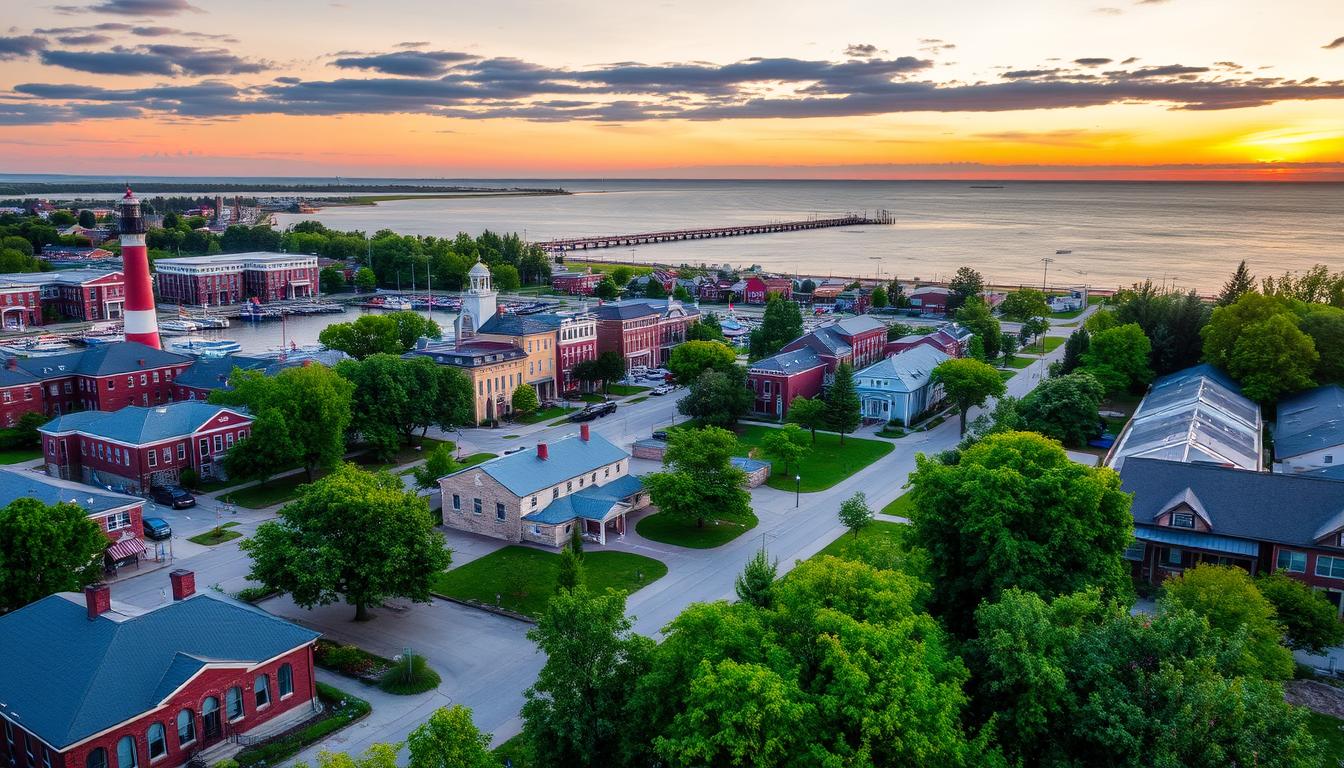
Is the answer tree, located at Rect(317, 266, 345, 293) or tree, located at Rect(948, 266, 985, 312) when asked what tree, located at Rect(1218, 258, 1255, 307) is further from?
tree, located at Rect(317, 266, 345, 293)

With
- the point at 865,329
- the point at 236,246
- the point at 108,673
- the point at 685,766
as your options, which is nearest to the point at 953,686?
the point at 685,766

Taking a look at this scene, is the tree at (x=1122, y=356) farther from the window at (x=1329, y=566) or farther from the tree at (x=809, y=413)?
the window at (x=1329, y=566)

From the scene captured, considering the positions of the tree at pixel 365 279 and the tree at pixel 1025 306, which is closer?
the tree at pixel 1025 306

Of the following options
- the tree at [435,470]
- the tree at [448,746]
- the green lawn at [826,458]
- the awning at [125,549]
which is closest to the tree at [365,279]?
the green lawn at [826,458]

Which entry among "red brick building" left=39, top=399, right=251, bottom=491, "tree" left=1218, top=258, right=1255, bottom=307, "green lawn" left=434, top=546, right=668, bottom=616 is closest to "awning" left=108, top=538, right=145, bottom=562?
"red brick building" left=39, top=399, right=251, bottom=491

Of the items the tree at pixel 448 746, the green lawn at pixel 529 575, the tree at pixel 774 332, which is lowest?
the green lawn at pixel 529 575

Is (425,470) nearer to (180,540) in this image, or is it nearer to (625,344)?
(180,540)

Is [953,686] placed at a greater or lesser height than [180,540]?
greater

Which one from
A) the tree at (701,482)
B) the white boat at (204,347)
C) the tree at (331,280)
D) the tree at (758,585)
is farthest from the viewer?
the tree at (331,280)
